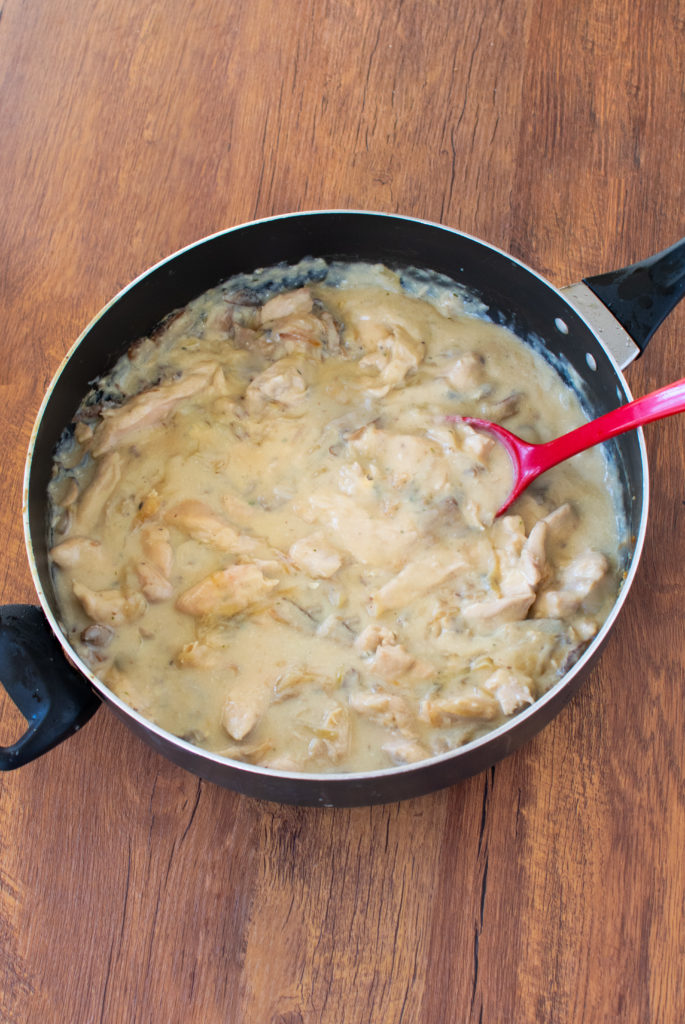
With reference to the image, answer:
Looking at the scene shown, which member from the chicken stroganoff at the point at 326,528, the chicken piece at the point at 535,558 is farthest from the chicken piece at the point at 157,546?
the chicken piece at the point at 535,558

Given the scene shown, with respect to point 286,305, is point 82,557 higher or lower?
lower

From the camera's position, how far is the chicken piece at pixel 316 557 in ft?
4.54

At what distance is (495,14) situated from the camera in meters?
1.79

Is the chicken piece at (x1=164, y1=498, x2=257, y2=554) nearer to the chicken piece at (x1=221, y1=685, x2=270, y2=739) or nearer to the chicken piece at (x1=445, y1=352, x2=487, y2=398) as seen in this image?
the chicken piece at (x1=221, y1=685, x2=270, y2=739)

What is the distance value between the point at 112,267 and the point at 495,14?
0.87 meters

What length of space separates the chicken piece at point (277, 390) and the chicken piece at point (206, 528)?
0.20 m

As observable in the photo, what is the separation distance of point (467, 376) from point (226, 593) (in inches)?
20.6

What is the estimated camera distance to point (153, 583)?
1.37 m

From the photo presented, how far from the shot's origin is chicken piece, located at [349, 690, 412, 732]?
4.18 feet

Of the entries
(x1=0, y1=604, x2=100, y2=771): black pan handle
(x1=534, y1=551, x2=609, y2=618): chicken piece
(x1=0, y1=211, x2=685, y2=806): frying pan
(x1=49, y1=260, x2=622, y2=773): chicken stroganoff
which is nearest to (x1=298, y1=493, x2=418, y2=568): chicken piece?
(x1=49, y1=260, x2=622, y2=773): chicken stroganoff

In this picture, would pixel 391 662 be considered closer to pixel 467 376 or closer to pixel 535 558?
pixel 535 558

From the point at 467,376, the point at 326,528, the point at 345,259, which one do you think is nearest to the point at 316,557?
the point at 326,528

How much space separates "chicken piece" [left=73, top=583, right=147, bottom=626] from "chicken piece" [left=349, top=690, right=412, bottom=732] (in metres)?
0.34

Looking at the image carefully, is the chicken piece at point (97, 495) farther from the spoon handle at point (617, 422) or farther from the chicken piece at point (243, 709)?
the spoon handle at point (617, 422)
